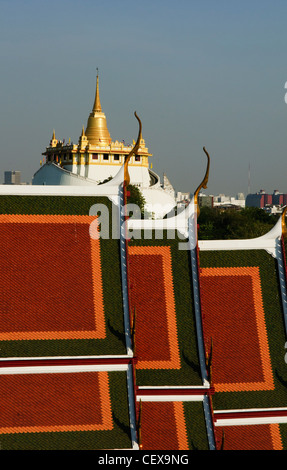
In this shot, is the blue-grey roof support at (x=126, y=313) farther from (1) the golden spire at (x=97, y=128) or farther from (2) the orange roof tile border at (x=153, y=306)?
(1) the golden spire at (x=97, y=128)

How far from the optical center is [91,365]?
21.5 meters

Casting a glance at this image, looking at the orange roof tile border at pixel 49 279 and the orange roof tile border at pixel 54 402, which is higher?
the orange roof tile border at pixel 49 279

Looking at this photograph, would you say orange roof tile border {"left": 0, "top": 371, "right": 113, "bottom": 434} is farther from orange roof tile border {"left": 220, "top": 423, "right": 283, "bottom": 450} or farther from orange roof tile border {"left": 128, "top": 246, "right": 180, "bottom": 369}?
orange roof tile border {"left": 220, "top": 423, "right": 283, "bottom": 450}

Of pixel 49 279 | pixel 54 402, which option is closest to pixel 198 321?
pixel 49 279

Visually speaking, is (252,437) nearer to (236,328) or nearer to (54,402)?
(236,328)

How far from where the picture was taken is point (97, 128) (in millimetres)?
116312

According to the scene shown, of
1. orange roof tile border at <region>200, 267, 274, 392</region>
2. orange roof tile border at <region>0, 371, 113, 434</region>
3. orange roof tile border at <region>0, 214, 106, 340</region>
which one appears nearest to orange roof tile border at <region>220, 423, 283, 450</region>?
orange roof tile border at <region>200, 267, 274, 392</region>

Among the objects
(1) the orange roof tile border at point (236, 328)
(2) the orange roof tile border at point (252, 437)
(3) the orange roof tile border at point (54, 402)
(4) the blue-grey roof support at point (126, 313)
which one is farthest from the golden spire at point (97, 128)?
(3) the orange roof tile border at point (54, 402)

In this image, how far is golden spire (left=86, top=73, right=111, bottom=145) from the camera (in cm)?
11510

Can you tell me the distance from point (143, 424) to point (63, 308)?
4.02 meters

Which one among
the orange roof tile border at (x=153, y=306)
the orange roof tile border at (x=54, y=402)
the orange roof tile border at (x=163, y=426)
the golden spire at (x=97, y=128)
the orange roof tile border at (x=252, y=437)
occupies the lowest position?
the orange roof tile border at (x=252, y=437)

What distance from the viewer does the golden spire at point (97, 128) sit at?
378 ft

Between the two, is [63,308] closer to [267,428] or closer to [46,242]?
[46,242]

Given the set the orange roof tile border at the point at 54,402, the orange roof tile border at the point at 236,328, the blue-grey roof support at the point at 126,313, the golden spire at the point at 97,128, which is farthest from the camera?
the golden spire at the point at 97,128
